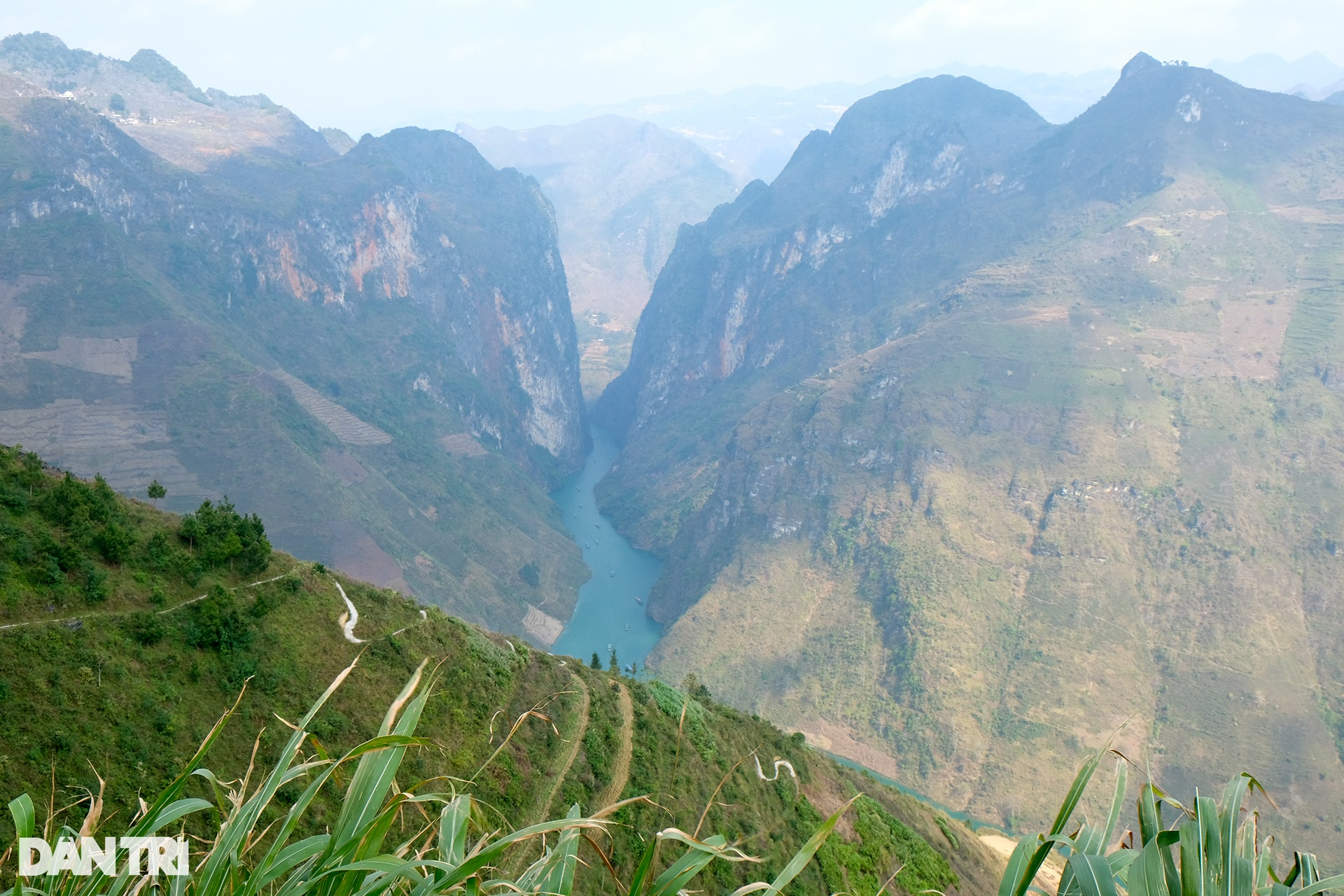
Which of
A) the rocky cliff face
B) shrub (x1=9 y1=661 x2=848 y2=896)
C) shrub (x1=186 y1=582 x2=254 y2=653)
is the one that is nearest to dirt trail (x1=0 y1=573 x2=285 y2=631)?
shrub (x1=186 y1=582 x2=254 y2=653)

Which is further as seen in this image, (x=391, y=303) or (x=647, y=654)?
(x=391, y=303)

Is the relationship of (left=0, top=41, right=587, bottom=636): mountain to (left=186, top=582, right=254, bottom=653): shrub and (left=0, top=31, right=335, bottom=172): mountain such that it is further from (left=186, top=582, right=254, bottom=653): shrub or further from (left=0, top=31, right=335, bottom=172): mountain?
(left=186, top=582, right=254, bottom=653): shrub

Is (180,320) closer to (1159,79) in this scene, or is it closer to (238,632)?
(238,632)

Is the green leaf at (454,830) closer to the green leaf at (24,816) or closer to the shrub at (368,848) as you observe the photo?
the shrub at (368,848)

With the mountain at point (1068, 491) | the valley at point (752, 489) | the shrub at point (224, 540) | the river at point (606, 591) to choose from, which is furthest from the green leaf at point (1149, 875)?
the river at point (606, 591)

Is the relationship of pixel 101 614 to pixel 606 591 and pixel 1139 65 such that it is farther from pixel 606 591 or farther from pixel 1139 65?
pixel 1139 65

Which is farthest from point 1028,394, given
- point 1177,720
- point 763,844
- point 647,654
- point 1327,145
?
point 763,844
